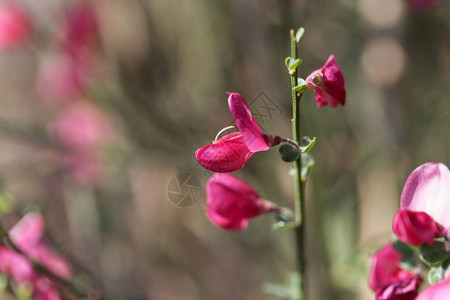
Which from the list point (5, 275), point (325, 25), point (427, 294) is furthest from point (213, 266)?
point (427, 294)

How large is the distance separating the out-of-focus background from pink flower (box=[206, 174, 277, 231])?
56 cm

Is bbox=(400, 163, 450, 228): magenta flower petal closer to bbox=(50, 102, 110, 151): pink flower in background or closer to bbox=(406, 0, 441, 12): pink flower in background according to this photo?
bbox=(406, 0, 441, 12): pink flower in background

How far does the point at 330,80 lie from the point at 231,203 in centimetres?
21

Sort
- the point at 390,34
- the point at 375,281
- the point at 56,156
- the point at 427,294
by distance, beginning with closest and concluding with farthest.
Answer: the point at 427,294 → the point at 375,281 → the point at 390,34 → the point at 56,156

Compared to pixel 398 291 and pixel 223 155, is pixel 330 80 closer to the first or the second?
pixel 223 155

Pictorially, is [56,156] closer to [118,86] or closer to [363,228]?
[118,86]

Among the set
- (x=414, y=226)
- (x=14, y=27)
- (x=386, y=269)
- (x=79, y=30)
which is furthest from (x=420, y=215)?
(x=14, y=27)

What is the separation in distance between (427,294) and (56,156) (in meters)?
1.49

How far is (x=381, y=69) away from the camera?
4.87 feet

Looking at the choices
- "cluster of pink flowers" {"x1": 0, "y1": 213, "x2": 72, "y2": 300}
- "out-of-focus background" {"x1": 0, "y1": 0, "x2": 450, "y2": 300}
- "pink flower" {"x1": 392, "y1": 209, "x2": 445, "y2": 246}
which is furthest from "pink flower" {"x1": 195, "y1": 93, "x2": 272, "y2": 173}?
"out-of-focus background" {"x1": 0, "y1": 0, "x2": 450, "y2": 300}

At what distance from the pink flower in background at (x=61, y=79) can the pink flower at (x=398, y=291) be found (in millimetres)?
1342

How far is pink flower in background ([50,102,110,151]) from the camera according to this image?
72.4 inches

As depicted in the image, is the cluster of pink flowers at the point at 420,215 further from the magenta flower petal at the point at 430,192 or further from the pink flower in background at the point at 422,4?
the pink flower in background at the point at 422,4

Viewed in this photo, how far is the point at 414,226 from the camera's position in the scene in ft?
1.86
